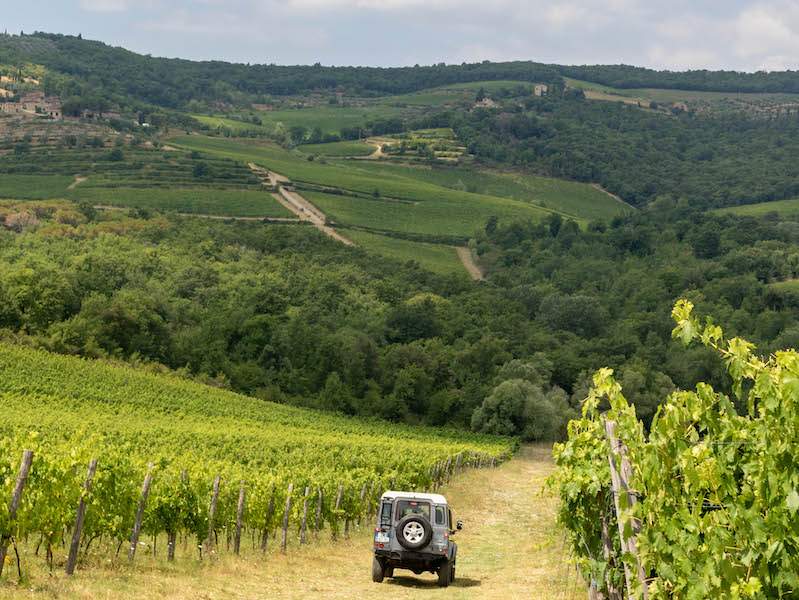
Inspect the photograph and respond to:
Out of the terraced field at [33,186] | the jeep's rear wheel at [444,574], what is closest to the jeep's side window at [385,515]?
the jeep's rear wheel at [444,574]

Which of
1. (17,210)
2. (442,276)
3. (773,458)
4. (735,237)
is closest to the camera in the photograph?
(773,458)

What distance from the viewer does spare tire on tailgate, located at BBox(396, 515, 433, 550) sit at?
21406 millimetres

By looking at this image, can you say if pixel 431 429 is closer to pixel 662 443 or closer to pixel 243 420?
pixel 243 420

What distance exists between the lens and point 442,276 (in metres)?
145

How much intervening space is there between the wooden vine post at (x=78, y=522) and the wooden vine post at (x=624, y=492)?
28.7 feet

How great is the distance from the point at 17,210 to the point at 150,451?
10591cm

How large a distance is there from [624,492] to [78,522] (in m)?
9.21

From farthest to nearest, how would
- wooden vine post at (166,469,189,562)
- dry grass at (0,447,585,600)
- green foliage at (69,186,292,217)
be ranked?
green foliage at (69,186,292,217) → wooden vine post at (166,469,189,562) → dry grass at (0,447,585,600)

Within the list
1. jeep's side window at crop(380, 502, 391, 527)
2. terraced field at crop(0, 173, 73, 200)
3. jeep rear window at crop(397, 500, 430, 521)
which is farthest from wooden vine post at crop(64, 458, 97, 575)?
terraced field at crop(0, 173, 73, 200)

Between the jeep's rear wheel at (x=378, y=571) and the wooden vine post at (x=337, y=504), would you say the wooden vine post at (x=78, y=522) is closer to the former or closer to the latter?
the jeep's rear wheel at (x=378, y=571)

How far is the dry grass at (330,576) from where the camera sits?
16.2 metres

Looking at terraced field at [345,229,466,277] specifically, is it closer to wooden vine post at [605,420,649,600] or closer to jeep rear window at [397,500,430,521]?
jeep rear window at [397,500,430,521]

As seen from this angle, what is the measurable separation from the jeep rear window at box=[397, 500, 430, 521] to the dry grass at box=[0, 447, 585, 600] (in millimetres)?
1429

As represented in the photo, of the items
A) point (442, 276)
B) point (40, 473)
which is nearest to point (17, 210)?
point (442, 276)
